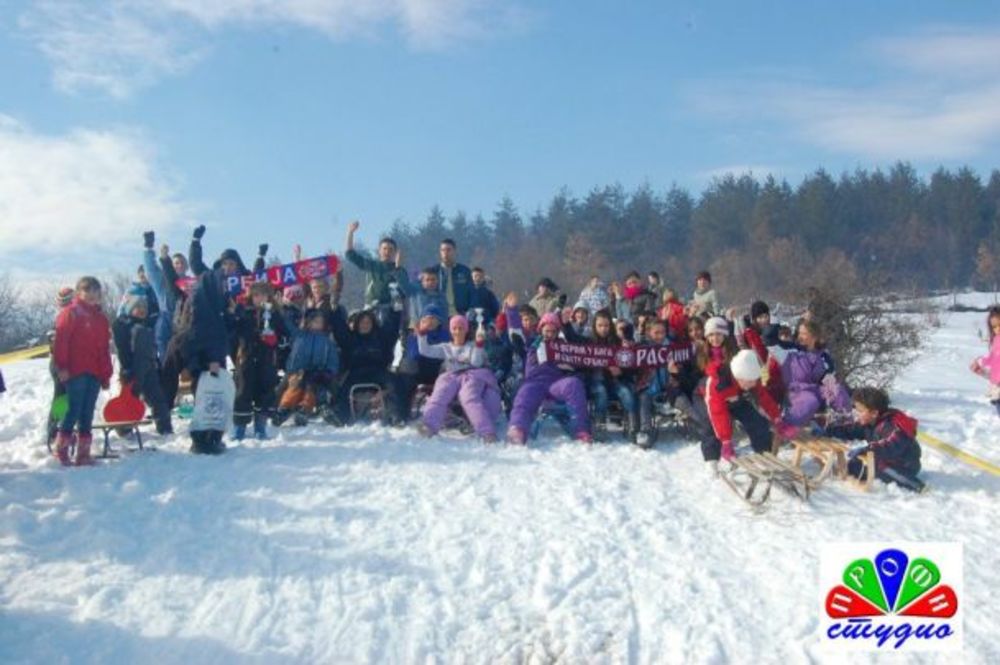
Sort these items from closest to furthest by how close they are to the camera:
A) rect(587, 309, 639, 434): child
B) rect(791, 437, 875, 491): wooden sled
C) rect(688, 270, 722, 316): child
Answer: rect(791, 437, 875, 491): wooden sled < rect(587, 309, 639, 434): child < rect(688, 270, 722, 316): child

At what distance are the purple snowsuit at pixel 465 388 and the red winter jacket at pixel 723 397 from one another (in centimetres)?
251

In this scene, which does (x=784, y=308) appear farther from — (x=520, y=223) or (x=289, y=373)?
(x=520, y=223)

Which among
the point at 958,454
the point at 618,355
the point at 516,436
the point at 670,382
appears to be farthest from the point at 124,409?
the point at 958,454

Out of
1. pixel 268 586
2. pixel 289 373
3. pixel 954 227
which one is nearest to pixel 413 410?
pixel 289 373

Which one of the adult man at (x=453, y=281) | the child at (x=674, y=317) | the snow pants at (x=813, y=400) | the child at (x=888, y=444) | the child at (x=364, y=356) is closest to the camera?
the child at (x=888, y=444)

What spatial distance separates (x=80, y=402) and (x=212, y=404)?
4.09 feet

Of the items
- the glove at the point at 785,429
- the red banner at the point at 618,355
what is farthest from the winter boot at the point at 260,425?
the glove at the point at 785,429

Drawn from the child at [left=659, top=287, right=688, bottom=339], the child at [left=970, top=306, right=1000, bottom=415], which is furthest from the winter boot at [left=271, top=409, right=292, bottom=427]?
the child at [left=970, top=306, right=1000, bottom=415]

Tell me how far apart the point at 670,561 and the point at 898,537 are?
194 cm

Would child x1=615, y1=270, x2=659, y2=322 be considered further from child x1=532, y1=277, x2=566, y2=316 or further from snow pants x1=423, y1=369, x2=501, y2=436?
snow pants x1=423, y1=369, x2=501, y2=436

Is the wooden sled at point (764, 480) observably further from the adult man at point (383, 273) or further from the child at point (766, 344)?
the adult man at point (383, 273)

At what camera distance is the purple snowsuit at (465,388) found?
916 cm

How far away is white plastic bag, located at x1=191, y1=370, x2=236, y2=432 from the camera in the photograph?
838 centimetres

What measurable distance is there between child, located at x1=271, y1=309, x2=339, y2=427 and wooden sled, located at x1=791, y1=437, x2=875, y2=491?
5400 mm
